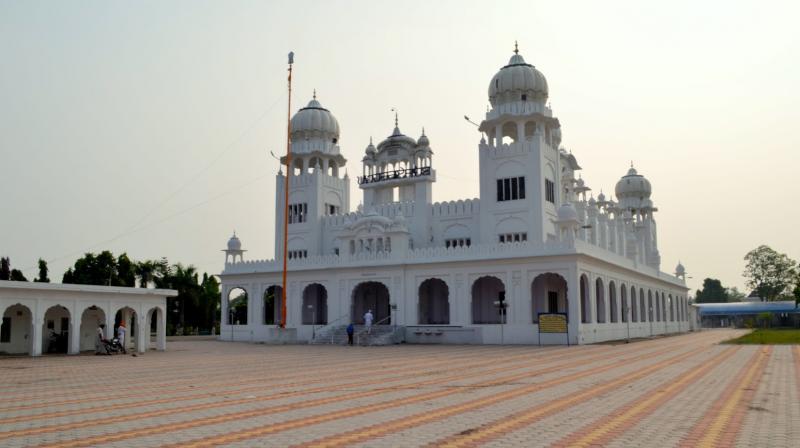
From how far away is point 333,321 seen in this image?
42.9 metres

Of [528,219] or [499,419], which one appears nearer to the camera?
[499,419]

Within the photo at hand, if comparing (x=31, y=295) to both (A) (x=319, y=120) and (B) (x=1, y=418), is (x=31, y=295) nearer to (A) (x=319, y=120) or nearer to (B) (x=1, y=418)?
(B) (x=1, y=418)

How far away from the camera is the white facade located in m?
27.4

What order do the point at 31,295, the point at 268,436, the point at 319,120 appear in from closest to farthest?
the point at 268,436 < the point at 31,295 < the point at 319,120

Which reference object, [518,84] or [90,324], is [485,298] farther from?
[90,324]

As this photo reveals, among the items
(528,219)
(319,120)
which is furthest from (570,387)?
(319,120)

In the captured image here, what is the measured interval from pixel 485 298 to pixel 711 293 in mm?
95824

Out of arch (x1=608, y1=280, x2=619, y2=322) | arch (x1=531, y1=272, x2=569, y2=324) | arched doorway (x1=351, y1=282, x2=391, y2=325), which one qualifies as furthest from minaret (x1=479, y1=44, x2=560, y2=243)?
arched doorway (x1=351, y1=282, x2=391, y2=325)

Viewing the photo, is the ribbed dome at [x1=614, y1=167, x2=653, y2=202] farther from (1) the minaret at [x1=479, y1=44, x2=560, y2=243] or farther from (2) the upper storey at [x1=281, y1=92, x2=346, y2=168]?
(2) the upper storey at [x1=281, y1=92, x2=346, y2=168]

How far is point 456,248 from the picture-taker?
130ft

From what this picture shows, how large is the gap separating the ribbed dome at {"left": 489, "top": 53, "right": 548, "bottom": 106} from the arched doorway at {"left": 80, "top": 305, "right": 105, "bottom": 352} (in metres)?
26.6

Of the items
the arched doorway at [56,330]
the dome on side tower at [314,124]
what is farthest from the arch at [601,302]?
the arched doorway at [56,330]

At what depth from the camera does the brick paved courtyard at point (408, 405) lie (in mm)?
8492

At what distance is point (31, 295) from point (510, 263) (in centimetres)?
2244
